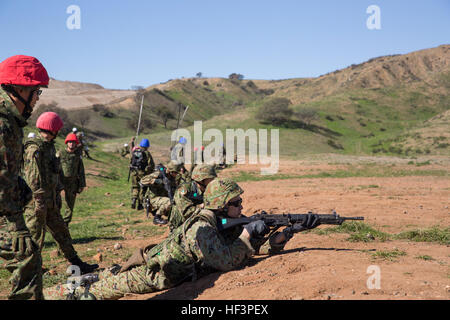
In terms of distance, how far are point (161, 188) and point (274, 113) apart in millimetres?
39104

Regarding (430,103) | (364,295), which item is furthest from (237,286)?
(430,103)

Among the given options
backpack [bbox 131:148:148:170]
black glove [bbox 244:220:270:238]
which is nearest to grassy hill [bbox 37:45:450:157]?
backpack [bbox 131:148:148:170]

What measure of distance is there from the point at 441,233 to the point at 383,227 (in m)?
1.09

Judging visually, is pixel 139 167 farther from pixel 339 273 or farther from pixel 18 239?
pixel 339 273

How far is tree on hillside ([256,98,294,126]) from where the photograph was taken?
46188 mm

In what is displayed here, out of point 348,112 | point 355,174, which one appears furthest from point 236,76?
point 355,174

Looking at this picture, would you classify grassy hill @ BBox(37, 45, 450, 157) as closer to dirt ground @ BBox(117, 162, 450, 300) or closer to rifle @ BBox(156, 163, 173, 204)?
rifle @ BBox(156, 163, 173, 204)

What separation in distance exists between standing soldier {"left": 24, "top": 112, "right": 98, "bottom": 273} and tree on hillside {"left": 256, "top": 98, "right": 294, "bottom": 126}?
41988mm

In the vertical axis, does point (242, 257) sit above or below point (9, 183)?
below

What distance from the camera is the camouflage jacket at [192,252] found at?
3.78m

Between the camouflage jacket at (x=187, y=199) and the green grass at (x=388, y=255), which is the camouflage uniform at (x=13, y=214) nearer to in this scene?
the camouflage jacket at (x=187, y=199)

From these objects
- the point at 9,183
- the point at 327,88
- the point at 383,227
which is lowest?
the point at 383,227
